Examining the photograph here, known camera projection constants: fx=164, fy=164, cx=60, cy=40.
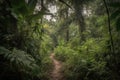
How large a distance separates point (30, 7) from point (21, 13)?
0.38m

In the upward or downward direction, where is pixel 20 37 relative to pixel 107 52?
upward

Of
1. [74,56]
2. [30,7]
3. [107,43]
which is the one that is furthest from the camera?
[74,56]

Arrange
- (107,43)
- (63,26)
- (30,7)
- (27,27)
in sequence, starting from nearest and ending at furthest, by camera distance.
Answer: (30,7), (27,27), (107,43), (63,26)

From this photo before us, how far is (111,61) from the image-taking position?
6730mm

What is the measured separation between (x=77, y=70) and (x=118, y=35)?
231 centimetres

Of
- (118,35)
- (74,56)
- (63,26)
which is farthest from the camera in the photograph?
(63,26)

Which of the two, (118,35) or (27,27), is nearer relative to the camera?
(27,27)

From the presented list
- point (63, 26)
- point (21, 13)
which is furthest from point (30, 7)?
point (63, 26)

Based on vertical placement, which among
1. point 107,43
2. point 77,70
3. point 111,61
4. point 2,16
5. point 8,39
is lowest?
point 77,70

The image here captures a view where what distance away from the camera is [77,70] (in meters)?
7.34

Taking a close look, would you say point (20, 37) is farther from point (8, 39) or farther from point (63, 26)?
point (63, 26)

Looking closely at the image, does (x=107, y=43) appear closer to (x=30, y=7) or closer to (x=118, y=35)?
(x=118, y=35)

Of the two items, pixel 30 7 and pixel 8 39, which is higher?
pixel 30 7

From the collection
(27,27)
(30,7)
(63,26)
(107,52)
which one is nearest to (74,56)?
(107,52)
